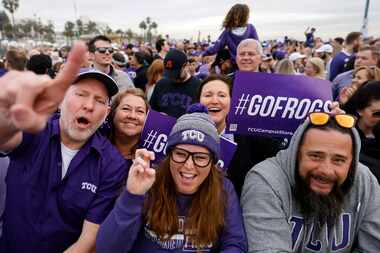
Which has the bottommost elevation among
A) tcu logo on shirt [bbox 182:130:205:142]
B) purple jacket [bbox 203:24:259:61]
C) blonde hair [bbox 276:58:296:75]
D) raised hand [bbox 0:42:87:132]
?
tcu logo on shirt [bbox 182:130:205:142]

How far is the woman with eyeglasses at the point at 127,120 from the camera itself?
8.89ft

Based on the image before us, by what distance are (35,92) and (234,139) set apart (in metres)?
2.12

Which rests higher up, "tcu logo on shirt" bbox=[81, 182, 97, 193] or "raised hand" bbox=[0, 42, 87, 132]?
"raised hand" bbox=[0, 42, 87, 132]

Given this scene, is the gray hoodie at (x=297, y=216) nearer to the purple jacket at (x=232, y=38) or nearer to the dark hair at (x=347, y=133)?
the dark hair at (x=347, y=133)

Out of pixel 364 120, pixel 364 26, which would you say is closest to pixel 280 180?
Result: pixel 364 120

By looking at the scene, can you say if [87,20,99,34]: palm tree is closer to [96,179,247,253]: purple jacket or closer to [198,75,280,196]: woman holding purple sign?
[198,75,280,196]: woman holding purple sign

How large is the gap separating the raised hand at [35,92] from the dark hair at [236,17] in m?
4.50

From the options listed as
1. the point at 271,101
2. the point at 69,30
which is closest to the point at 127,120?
the point at 271,101

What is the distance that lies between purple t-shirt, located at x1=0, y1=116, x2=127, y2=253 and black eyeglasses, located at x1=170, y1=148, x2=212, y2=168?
1.46ft

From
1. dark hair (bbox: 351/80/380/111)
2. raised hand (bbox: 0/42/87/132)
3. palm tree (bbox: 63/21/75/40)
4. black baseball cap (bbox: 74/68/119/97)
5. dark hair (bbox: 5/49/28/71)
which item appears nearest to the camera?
raised hand (bbox: 0/42/87/132)

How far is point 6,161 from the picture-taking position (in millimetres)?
2031

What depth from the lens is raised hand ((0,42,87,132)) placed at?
2.88 feet

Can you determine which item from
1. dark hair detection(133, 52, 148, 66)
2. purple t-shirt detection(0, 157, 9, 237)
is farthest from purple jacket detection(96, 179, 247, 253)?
dark hair detection(133, 52, 148, 66)

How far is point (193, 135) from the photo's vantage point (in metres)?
1.99
